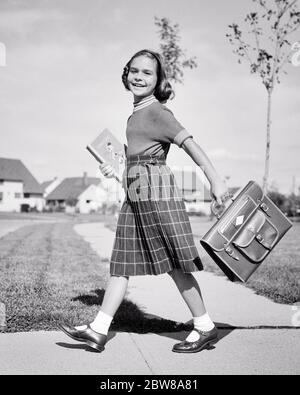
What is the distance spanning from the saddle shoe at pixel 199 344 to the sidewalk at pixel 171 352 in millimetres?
38

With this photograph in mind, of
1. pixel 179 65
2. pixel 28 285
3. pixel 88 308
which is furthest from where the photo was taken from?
pixel 179 65

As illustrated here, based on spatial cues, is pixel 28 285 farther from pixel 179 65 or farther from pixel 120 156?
pixel 179 65

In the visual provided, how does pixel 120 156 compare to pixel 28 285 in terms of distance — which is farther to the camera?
pixel 28 285

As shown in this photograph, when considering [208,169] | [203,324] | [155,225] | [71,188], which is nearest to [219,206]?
[208,169]

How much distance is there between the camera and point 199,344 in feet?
9.61

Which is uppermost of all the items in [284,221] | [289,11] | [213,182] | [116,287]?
[289,11]

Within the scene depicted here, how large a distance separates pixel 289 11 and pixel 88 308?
9499mm

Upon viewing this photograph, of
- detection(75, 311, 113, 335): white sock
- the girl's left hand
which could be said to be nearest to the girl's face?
the girl's left hand

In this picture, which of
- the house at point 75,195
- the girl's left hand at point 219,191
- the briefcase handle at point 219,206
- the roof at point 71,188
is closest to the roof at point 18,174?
the house at point 75,195

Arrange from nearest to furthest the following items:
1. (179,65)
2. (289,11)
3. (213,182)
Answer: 1. (213,182)
2. (289,11)
3. (179,65)

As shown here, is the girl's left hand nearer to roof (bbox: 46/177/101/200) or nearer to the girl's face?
the girl's face

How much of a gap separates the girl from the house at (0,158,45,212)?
63.5 metres
